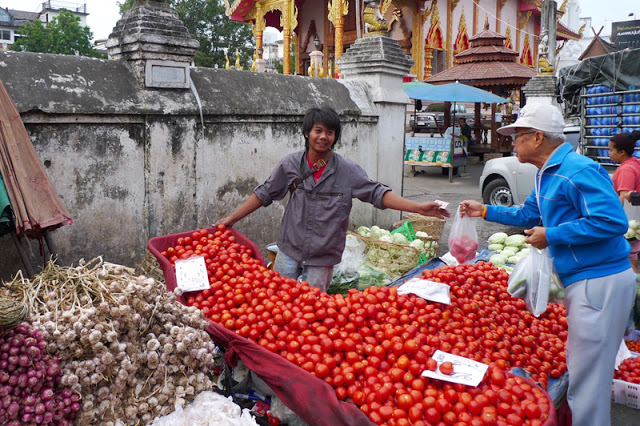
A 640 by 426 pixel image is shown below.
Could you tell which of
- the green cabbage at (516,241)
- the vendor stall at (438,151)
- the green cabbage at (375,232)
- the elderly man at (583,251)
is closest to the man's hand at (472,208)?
the elderly man at (583,251)

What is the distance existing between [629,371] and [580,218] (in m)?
1.78

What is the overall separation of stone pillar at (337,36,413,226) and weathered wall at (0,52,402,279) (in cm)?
119

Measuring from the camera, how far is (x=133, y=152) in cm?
432

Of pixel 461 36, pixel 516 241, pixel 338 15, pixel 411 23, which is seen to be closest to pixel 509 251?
pixel 516 241

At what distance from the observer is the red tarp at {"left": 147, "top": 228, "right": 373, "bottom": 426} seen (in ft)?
8.45

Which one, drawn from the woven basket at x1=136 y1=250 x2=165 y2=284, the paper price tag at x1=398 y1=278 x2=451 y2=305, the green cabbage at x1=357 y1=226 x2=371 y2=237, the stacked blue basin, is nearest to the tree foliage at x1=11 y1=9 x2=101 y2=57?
the stacked blue basin

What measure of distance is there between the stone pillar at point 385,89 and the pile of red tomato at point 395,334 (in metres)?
2.97

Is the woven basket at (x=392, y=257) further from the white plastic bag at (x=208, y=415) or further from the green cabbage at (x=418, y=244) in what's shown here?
the white plastic bag at (x=208, y=415)

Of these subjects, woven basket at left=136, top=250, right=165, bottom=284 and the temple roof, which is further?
the temple roof

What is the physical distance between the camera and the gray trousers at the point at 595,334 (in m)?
2.73

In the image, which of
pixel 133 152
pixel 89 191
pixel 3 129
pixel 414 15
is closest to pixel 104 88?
pixel 133 152

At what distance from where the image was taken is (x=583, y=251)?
2.76 m

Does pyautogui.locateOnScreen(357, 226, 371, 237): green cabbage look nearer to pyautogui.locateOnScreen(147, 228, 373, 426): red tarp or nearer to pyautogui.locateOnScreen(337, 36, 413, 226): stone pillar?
pyautogui.locateOnScreen(337, 36, 413, 226): stone pillar

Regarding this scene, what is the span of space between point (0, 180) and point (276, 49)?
321ft
